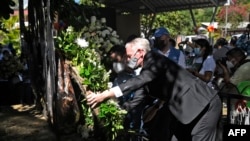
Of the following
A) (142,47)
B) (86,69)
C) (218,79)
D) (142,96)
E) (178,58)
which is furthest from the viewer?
(218,79)

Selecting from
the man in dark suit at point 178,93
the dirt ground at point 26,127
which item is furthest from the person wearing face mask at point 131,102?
the dirt ground at point 26,127

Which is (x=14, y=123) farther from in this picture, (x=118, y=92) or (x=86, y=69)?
(x=118, y=92)

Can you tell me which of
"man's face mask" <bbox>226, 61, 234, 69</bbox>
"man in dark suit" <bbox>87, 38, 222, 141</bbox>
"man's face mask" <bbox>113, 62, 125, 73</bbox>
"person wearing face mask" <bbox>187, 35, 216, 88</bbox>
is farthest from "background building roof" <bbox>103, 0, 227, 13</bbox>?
"man in dark suit" <bbox>87, 38, 222, 141</bbox>

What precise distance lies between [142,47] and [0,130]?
4.49 meters

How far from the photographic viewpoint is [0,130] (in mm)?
7121

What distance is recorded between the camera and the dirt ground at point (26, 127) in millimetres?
6488

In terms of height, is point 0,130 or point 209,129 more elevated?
point 209,129

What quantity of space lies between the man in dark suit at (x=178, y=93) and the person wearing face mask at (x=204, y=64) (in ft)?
9.02

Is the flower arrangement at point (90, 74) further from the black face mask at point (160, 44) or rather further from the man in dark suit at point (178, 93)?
the man in dark suit at point (178, 93)

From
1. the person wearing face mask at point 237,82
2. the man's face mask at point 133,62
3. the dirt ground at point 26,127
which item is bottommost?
the dirt ground at point 26,127

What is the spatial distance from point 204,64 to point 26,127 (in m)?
3.37

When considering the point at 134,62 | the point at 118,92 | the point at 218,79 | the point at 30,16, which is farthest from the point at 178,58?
the point at 30,16

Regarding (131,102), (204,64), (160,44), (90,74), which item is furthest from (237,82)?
(204,64)

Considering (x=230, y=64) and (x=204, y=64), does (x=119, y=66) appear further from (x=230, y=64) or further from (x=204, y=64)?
(x=230, y=64)
